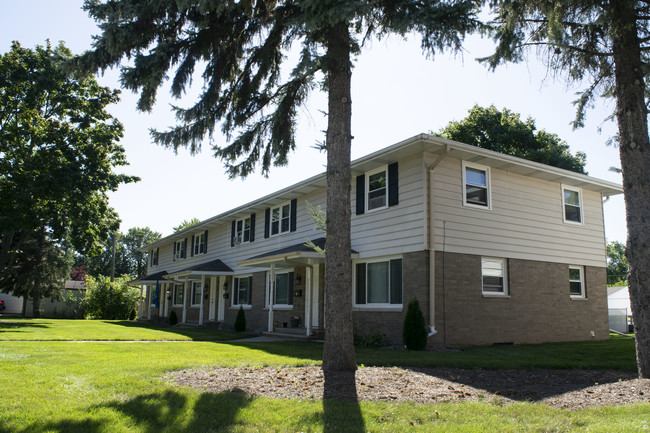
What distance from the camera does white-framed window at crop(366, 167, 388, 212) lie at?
14.4 metres

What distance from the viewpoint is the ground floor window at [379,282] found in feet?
44.7

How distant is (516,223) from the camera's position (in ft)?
48.5

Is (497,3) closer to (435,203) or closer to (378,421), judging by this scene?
(435,203)

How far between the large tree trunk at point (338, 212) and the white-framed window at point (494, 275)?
7.07m

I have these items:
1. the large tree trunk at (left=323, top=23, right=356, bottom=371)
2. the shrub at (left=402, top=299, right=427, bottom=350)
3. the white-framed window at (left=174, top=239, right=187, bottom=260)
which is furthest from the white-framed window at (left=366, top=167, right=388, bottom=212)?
the white-framed window at (left=174, top=239, right=187, bottom=260)

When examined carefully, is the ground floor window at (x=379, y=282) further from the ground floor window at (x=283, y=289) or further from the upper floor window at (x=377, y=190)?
the ground floor window at (x=283, y=289)

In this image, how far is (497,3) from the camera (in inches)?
348

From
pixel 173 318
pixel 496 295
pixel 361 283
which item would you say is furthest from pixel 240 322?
pixel 496 295

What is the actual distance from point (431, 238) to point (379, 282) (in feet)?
7.45

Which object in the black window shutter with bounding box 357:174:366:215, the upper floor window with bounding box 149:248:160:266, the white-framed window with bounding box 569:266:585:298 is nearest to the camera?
the black window shutter with bounding box 357:174:366:215

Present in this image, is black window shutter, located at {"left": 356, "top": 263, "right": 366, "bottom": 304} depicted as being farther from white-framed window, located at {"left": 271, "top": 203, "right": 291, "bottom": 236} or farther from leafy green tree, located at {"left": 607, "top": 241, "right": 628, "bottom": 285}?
leafy green tree, located at {"left": 607, "top": 241, "right": 628, "bottom": 285}

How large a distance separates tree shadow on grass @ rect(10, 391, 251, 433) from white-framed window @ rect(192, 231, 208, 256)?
68.8ft

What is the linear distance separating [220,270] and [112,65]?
14.4 metres

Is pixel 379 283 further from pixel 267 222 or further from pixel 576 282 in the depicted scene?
pixel 267 222
